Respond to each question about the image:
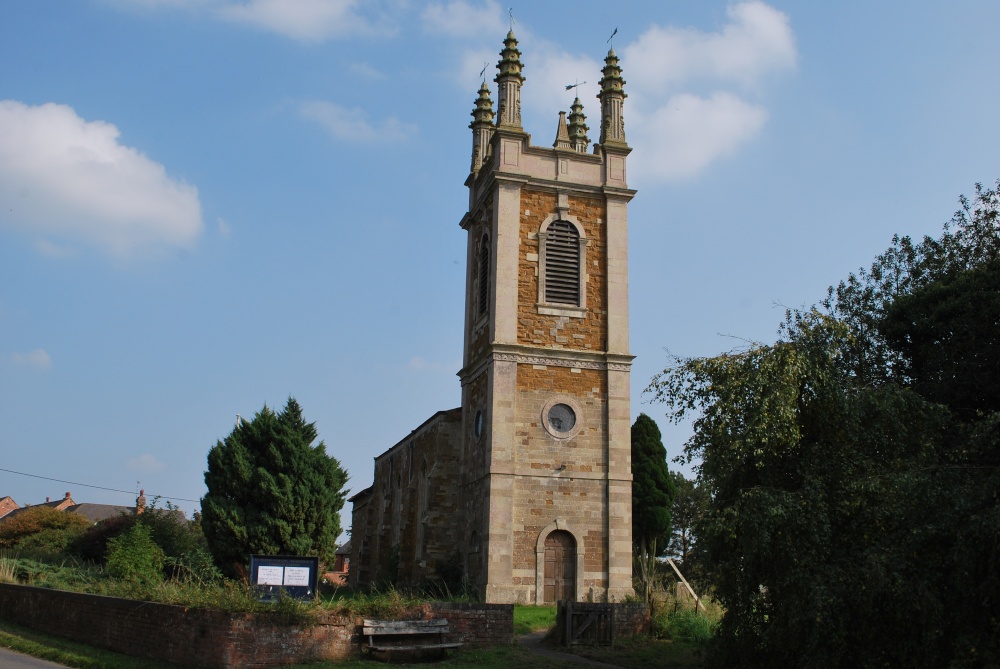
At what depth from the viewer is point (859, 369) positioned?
20500 mm

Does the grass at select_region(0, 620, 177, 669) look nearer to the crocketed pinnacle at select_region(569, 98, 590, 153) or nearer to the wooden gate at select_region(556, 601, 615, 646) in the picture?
the wooden gate at select_region(556, 601, 615, 646)

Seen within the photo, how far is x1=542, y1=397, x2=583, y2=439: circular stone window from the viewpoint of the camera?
86.3ft

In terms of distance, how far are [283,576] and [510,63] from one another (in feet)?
61.9

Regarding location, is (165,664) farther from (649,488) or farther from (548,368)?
(649,488)

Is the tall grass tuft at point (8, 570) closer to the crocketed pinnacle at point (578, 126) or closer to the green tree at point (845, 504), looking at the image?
the green tree at point (845, 504)

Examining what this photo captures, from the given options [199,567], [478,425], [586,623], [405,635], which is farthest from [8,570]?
[586,623]

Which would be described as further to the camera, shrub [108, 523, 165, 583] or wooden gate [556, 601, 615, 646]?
shrub [108, 523, 165, 583]

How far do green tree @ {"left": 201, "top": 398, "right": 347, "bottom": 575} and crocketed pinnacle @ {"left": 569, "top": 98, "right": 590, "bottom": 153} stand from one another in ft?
48.9

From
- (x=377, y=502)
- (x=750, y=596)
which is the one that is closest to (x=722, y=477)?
(x=750, y=596)

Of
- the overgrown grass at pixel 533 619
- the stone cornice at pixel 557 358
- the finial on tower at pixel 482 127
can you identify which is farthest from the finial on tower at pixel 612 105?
the overgrown grass at pixel 533 619

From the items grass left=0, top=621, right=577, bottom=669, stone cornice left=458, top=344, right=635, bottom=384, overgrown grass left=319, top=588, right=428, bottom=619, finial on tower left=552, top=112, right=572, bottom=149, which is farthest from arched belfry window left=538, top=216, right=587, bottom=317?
overgrown grass left=319, top=588, right=428, bottom=619

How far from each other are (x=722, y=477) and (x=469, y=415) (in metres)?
14.8

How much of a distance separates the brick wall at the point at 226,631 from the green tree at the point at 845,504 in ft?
15.8

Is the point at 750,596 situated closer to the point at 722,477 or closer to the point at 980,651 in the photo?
the point at 722,477
